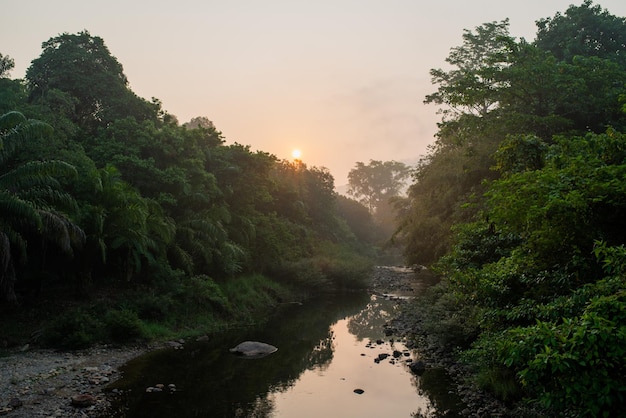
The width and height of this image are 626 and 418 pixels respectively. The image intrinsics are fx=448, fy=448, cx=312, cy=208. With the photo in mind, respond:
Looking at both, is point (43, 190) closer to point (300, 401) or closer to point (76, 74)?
point (300, 401)

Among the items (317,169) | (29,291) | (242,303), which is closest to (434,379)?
(242,303)

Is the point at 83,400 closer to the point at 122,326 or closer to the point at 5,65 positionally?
the point at 122,326

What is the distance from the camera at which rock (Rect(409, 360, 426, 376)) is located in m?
14.5

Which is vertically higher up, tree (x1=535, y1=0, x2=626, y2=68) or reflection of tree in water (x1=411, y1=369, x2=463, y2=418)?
tree (x1=535, y1=0, x2=626, y2=68)

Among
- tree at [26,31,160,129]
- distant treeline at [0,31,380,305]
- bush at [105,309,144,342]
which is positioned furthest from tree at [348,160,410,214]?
bush at [105,309,144,342]

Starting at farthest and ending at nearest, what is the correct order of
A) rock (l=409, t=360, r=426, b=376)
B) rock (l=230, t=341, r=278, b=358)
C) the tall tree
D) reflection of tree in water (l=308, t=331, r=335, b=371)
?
rock (l=230, t=341, r=278, b=358) < reflection of tree in water (l=308, t=331, r=335, b=371) < rock (l=409, t=360, r=426, b=376) < the tall tree

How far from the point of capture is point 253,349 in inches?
672

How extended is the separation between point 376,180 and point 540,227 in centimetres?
9431

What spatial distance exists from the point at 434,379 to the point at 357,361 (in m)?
3.47

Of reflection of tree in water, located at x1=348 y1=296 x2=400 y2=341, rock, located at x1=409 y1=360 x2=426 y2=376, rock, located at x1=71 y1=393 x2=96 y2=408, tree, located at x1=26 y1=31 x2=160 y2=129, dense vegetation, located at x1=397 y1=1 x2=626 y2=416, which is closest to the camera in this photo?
dense vegetation, located at x1=397 y1=1 x2=626 y2=416

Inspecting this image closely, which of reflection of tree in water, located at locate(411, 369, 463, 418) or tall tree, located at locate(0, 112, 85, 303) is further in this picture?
tall tree, located at locate(0, 112, 85, 303)

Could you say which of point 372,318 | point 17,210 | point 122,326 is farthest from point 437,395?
point 17,210

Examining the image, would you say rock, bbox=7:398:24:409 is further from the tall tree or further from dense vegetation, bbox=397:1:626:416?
dense vegetation, bbox=397:1:626:416

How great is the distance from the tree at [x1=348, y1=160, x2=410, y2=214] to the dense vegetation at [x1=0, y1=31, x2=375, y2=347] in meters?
65.5
